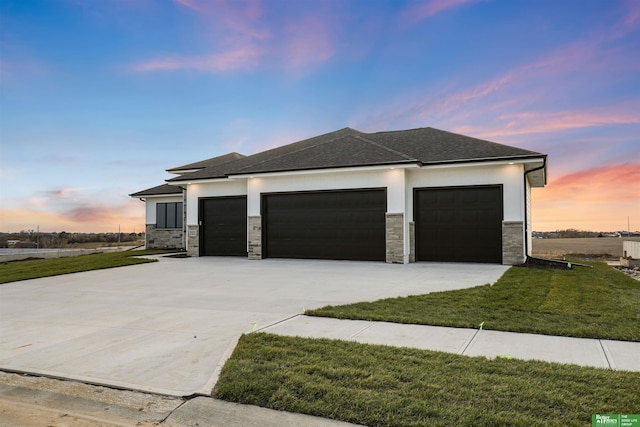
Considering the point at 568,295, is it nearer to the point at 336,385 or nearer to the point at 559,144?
the point at 336,385

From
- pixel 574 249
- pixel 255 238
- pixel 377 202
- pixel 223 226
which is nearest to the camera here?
pixel 377 202

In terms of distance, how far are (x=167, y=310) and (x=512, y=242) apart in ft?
41.5

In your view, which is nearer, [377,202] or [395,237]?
[395,237]

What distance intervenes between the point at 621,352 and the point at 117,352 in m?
6.09

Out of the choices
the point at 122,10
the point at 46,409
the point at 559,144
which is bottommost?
the point at 46,409

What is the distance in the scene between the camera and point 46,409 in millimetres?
3508

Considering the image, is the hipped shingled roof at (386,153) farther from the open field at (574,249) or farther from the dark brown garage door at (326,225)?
the open field at (574,249)

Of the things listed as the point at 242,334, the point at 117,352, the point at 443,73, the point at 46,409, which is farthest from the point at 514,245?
the point at 46,409

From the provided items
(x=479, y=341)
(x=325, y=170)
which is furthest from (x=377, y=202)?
(x=479, y=341)

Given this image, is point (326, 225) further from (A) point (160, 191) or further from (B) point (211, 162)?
(A) point (160, 191)

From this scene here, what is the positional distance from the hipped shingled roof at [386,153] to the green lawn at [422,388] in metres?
11.9

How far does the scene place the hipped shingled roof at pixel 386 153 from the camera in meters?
15.5

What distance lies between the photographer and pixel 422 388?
3.52m

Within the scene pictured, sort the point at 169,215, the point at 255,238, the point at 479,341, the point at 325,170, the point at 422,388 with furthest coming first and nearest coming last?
the point at 169,215 < the point at 255,238 < the point at 325,170 < the point at 479,341 < the point at 422,388
